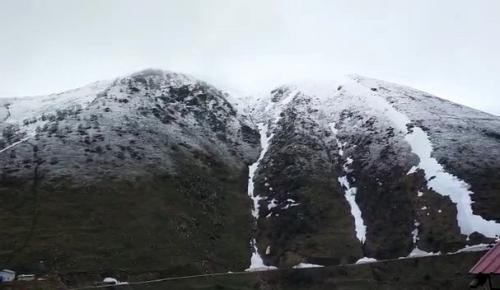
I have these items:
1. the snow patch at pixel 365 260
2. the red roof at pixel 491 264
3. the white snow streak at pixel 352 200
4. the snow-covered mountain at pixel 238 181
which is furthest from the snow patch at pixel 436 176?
the red roof at pixel 491 264

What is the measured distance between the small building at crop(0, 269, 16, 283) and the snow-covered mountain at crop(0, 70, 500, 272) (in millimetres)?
6068

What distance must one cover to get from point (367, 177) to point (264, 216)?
92.9ft

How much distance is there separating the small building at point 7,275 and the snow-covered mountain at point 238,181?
6.07m

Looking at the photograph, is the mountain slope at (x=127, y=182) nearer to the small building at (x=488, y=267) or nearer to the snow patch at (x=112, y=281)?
the snow patch at (x=112, y=281)

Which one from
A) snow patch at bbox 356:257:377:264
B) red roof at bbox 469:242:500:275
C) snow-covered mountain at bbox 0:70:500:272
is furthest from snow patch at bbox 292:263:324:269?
red roof at bbox 469:242:500:275

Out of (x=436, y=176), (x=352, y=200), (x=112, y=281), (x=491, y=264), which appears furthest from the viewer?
(x=352, y=200)

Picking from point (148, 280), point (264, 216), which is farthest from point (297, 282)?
point (264, 216)

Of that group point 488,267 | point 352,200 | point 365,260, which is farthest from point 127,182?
point 488,267

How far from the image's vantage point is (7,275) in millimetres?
90250

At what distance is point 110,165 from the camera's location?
141 metres

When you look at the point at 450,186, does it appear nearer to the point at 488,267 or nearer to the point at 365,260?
the point at 365,260

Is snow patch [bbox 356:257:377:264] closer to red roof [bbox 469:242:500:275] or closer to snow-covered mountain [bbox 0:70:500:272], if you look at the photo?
snow-covered mountain [bbox 0:70:500:272]

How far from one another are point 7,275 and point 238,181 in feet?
229

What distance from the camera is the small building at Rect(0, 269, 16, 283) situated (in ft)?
292
